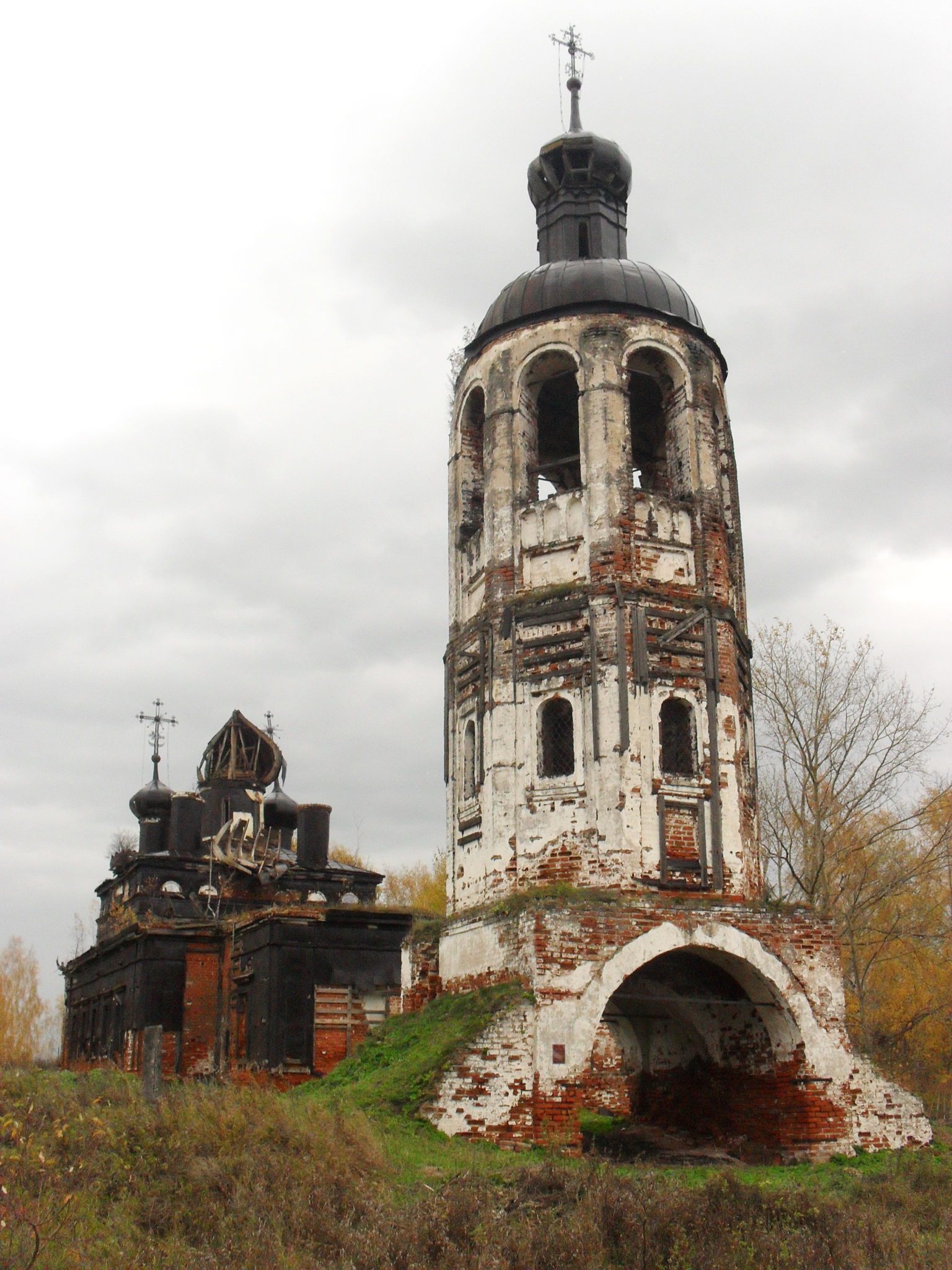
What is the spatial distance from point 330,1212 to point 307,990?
15038mm

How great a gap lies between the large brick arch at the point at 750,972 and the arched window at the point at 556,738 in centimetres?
249

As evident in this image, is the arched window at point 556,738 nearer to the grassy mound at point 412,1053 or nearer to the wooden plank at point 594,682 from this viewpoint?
the wooden plank at point 594,682

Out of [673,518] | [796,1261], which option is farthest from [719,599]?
[796,1261]

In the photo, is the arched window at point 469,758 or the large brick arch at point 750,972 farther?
the arched window at point 469,758

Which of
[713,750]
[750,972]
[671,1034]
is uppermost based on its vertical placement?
[713,750]

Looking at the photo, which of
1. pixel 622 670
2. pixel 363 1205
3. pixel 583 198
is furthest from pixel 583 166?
pixel 363 1205

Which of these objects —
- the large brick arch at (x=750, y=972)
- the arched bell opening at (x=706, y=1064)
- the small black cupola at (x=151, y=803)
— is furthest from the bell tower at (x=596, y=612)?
the small black cupola at (x=151, y=803)

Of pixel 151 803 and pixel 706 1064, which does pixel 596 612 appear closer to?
pixel 706 1064

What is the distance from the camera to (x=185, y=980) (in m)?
26.9

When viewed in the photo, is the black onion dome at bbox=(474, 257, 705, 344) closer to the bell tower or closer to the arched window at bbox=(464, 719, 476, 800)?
the bell tower

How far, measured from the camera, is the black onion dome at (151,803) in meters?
36.8

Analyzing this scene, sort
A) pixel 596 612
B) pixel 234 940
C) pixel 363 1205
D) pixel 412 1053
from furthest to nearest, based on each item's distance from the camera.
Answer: pixel 234 940 < pixel 596 612 < pixel 412 1053 < pixel 363 1205

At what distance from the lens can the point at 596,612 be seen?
16.0m

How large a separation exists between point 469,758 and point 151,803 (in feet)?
72.5
